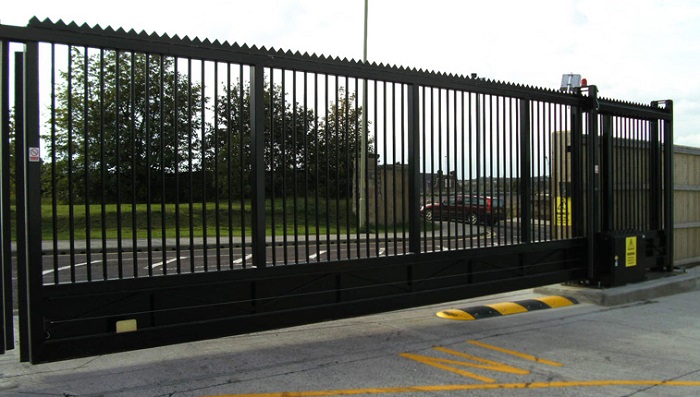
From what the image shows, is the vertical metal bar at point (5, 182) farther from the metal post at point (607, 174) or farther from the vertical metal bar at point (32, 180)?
the metal post at point (607, 174)

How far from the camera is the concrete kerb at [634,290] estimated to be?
8.72 m

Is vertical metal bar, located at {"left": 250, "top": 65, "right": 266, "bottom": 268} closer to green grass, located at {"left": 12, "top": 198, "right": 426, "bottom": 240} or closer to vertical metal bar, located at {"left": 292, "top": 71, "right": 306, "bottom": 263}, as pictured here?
green grass, located at {"left": 12, "top": 198, "right": 426, "bottom": 240}

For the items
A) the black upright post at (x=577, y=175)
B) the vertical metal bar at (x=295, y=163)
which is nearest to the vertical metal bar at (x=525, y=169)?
the black upright post at (x=577, y=175)

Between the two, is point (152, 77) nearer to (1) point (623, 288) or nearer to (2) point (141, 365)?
(2) point (141, 365)

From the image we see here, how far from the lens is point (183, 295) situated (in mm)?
5191

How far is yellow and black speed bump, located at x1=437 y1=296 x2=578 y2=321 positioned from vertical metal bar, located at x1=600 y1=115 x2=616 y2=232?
143cm

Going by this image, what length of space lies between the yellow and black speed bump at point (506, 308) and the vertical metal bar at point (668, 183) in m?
2.86

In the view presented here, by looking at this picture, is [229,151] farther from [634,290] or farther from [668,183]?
[668,183]

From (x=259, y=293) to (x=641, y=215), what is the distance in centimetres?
749

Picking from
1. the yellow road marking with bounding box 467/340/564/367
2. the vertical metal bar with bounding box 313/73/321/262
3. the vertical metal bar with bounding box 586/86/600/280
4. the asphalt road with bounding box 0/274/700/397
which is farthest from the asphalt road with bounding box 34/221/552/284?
the yellow road marking with bounding box 467/340/564/367

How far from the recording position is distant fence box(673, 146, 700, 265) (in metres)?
11.5

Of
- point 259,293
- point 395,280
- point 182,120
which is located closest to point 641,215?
point 395,280

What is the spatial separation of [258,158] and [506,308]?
449cm

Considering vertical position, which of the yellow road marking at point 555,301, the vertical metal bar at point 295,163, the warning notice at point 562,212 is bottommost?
the yellow road marking at point 555,301
